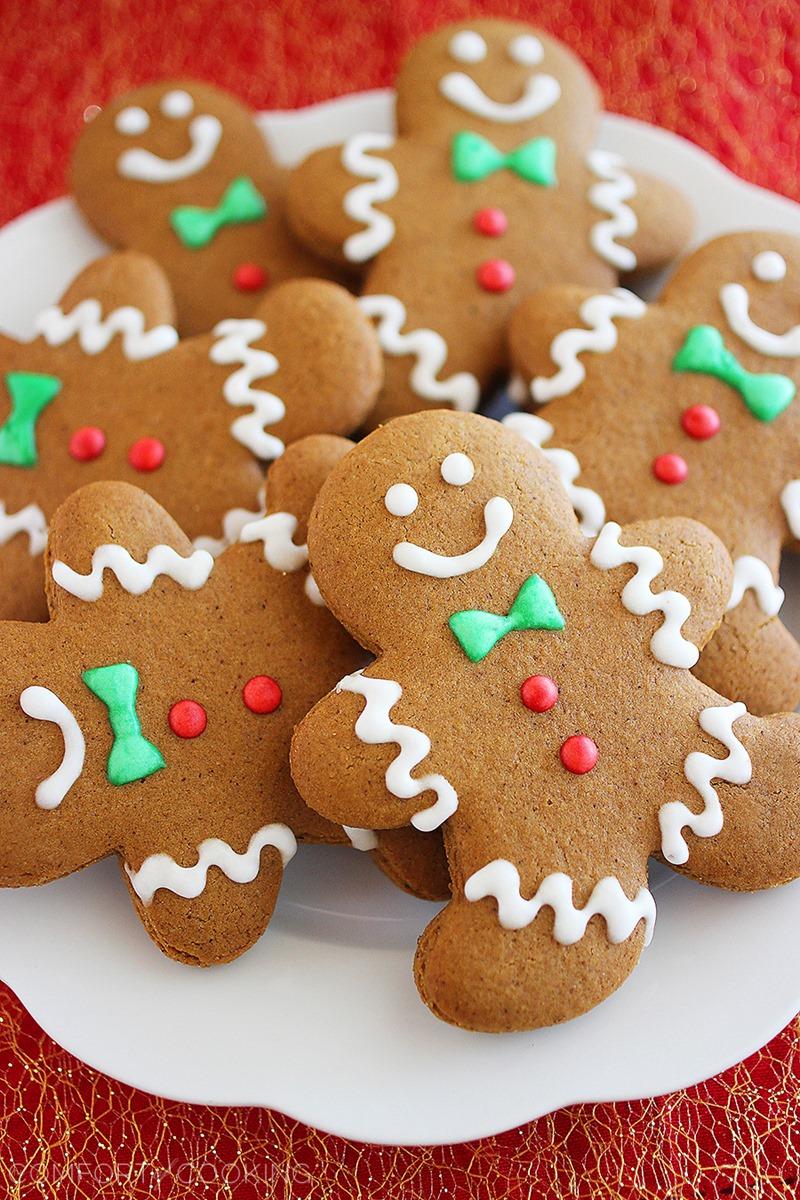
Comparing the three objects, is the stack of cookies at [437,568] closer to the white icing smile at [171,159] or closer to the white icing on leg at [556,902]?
the white icing on leg at [556,902]

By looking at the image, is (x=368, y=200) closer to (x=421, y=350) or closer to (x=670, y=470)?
(x=421, y=350)

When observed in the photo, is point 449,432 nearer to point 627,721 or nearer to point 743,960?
point 627,721

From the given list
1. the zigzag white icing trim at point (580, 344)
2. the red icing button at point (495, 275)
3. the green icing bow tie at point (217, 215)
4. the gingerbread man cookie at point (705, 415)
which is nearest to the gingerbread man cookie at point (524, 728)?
the gingerbread man cookie at point (705, 415)

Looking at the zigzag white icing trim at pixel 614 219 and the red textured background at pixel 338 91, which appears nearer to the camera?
the red textured background at pixel 338 91

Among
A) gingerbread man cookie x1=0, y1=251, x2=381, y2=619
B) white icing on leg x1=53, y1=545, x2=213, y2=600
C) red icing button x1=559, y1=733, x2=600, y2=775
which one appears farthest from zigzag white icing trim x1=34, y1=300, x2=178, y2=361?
red icing button x1=559, y1=733, x2=600, y2=775

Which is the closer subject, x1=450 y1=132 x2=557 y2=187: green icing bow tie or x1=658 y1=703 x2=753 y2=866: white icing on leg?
x1=658 y1=703 x2=753 y2=866: white icing on leg

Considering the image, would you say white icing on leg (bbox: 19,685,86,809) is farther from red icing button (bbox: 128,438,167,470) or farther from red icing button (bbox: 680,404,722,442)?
red icing button (bbox: 680,404,722,442)
